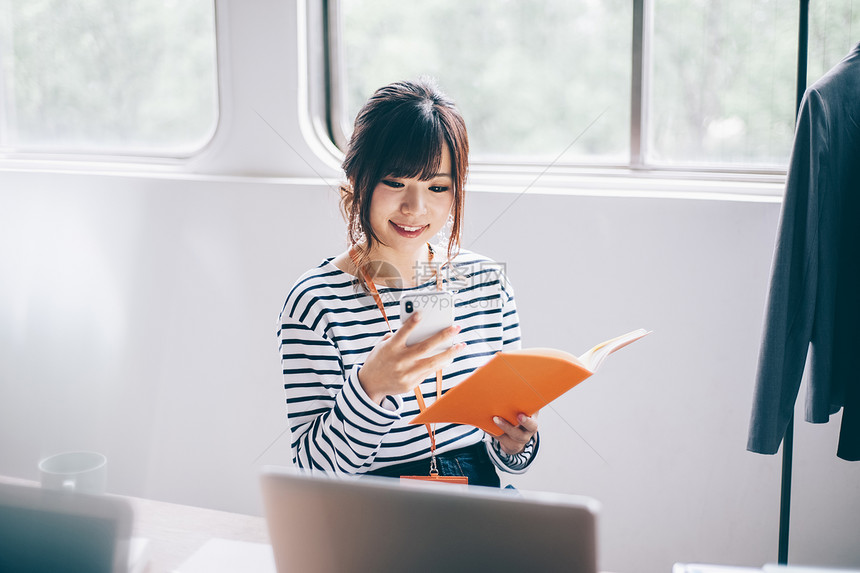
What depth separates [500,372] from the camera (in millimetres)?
1085

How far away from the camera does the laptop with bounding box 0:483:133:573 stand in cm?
79

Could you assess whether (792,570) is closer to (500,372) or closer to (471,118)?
(500,372)

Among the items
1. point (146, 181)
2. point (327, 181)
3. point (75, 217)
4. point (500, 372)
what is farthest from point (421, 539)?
point (75, 217)

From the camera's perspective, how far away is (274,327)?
232 cm

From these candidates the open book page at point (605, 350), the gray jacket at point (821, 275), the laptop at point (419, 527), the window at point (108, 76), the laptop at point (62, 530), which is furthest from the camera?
the window at point (108, 76)

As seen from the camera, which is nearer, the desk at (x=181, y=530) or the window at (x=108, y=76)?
the desk at (x=181, y=530)

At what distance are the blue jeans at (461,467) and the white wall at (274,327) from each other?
73 cm

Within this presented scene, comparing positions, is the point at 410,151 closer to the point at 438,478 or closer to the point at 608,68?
the point at 438,478

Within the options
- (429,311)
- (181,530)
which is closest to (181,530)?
(181,530)

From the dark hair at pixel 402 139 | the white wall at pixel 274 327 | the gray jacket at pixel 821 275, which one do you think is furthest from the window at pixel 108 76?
the gray jacket at pixel 821 275

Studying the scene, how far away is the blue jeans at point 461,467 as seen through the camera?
133cm

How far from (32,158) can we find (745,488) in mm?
2579

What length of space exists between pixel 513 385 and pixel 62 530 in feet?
2.05

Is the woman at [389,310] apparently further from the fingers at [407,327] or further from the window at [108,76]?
the window at [108,76]
